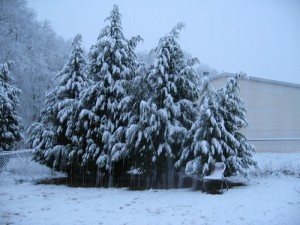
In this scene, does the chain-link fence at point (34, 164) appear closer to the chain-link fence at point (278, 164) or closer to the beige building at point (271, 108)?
the chain-link fence at point (278, 164)

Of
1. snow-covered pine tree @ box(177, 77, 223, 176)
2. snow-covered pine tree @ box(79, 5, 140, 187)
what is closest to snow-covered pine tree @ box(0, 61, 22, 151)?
snow-covered pine tree @ box(79, 5, 140, 187)

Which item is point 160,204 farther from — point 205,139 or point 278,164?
point 278,164

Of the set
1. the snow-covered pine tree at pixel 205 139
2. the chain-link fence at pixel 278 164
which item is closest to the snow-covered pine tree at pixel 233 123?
the snow-covered pine tree at pixel 205 139

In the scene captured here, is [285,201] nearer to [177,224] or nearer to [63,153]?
[177,224]

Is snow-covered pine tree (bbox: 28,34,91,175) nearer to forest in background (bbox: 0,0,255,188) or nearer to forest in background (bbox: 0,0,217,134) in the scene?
forest in background (bbox: 0,0,255,188)

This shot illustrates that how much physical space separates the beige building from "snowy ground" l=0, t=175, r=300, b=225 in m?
8.45

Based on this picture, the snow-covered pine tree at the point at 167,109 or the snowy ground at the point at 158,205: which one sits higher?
the snow-covered pine tree at the point at 167,109

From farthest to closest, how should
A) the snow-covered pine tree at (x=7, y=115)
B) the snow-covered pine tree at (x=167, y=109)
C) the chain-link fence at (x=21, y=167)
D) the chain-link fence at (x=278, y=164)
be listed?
1. the snow-covered pine tree at (x=7, y=115)
2. the chain-link fence at (x=21, y=167)
3. the chain-link fence at (x=278, y=164)
4. the snow-covered pine tree at (x=167, y=109)

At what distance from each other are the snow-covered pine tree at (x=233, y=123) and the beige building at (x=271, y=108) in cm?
854

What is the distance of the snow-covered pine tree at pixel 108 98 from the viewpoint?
9602mm

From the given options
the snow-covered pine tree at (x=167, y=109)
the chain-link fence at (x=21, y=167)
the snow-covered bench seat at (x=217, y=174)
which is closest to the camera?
the snow-covered bench seat at (x=217, y=174)

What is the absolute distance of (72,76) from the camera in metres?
11.4

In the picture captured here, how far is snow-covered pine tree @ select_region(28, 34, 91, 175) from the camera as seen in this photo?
10.5m

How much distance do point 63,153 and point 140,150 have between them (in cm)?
320
